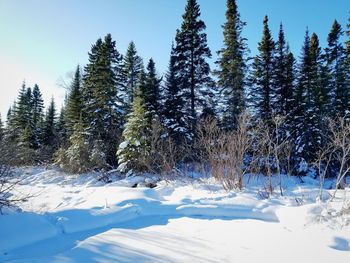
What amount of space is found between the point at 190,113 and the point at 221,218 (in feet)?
47.6

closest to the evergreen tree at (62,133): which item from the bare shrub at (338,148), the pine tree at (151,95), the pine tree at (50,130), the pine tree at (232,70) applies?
the pine tree at (50,130)

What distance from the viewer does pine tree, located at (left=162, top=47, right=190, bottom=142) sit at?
2052 centimetres

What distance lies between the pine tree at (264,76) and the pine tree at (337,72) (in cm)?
535

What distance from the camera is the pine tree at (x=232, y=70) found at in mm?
23609

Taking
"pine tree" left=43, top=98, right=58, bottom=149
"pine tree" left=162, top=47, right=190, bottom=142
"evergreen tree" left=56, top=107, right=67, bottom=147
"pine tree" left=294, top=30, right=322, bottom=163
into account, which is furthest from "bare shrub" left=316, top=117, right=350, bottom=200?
"pine tree" left=43, top=98, right=58, bottom=149

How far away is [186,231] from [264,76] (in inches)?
833

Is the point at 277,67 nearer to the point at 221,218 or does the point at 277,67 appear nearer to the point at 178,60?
the point at 178,60

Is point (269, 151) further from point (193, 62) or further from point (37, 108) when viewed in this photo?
point (37, 108)

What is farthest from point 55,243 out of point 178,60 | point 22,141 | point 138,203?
point 22,141

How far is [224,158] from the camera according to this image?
13.2 meters

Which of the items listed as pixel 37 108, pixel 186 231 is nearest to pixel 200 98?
pixel 186 231

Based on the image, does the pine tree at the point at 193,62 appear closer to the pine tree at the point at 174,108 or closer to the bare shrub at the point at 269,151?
the pine tree at the point at 174,108

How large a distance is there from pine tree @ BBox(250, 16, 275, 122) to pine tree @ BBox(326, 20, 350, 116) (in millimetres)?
5352

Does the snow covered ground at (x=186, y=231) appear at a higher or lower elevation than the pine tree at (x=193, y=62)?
lower
